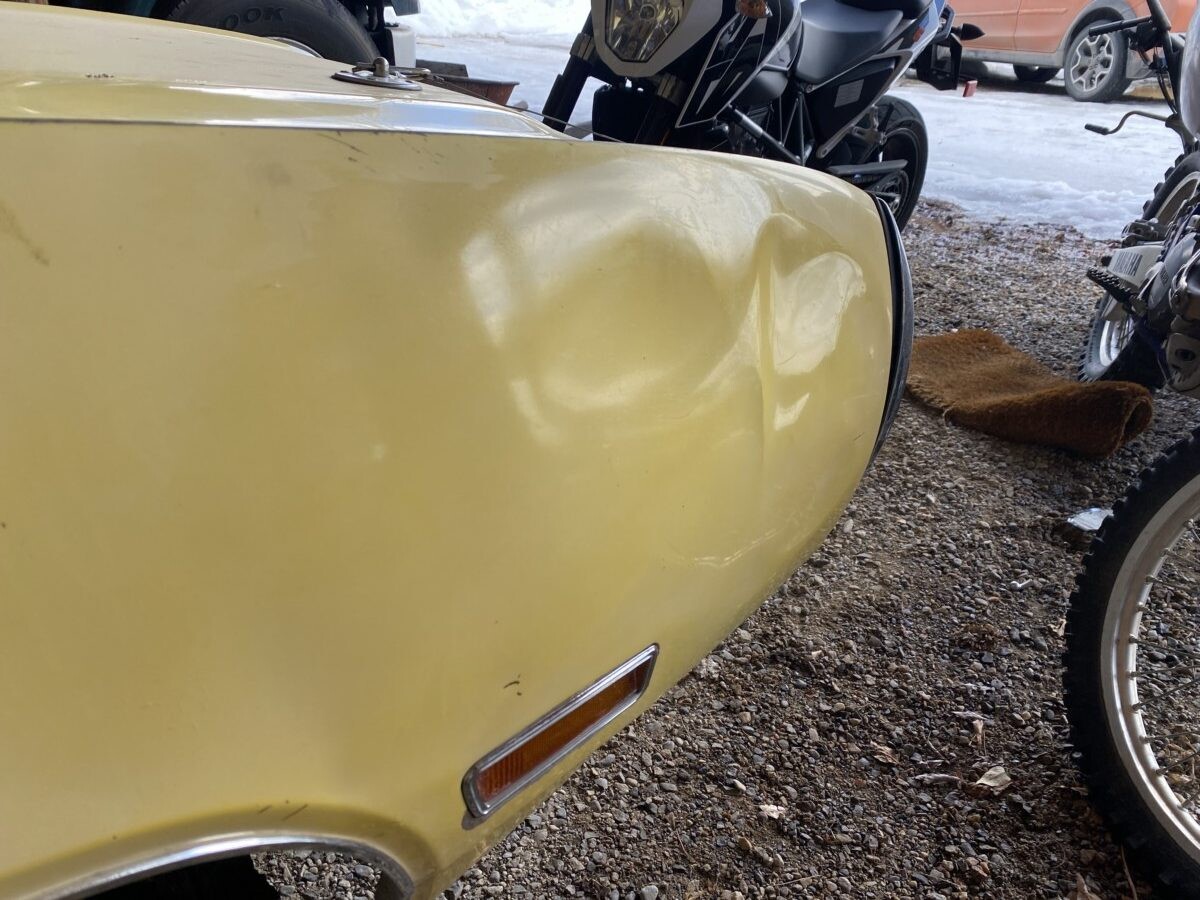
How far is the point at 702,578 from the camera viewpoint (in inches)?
42.6

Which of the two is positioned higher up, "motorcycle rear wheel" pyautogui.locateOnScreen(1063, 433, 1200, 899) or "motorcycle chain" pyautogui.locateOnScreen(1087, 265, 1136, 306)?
"motorcycle chain" pyautogui.locateOnScreen(1087, 265, 1136, 306)

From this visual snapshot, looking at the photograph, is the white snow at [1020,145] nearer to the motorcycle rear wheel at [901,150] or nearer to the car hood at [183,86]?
the motorcycle rear wheel at [901,150]

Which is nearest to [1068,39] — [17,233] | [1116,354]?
[1116,354]

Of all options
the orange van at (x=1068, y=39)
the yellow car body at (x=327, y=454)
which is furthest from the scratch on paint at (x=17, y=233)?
the orange van at (x=1068, y=39)

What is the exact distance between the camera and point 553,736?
939mm

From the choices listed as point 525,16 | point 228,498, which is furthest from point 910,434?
point 525,16

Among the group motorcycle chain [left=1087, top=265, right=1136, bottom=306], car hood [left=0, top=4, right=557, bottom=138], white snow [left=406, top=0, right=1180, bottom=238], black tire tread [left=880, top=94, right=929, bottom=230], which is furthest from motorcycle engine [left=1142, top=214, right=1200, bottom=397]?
white snow [left=406, top=0, right=1180, bottom=238]

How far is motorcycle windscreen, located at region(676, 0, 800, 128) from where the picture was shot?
3156 millimetres

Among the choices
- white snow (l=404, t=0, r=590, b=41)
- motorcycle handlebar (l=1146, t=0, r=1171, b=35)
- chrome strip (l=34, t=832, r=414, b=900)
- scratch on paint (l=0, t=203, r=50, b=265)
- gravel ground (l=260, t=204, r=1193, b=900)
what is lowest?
gravel ground (l=260, t=204, r=1193, b=900)

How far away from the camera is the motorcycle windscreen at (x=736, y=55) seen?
3.16 m

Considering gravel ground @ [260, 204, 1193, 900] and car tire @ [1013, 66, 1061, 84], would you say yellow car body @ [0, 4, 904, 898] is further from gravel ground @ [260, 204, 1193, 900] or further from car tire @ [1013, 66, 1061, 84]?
car tire @ [1013, 66, 1061, 84]

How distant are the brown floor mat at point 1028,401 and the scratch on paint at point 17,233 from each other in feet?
9.68

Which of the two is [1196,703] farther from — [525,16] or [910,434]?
[525,16]

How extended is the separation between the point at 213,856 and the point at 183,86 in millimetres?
706
